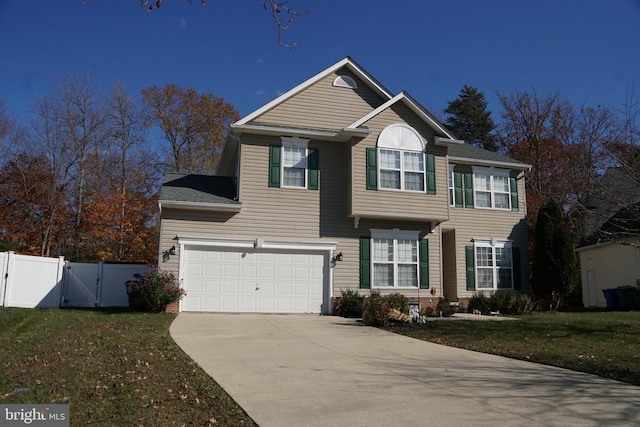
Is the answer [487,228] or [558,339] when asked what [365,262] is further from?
[558,339]

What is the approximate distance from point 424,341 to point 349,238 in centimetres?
652

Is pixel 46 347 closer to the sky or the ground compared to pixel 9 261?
closer to the ground

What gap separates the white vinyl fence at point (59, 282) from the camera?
16.4 metres

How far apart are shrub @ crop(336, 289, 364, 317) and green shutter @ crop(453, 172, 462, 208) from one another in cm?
573

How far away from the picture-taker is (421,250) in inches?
712

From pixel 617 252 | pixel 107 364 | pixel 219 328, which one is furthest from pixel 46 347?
pixel 617 252

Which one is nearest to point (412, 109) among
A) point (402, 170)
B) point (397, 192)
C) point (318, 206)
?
point (402, 170)

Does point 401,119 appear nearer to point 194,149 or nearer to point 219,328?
point 219,328

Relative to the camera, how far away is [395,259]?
1781cm

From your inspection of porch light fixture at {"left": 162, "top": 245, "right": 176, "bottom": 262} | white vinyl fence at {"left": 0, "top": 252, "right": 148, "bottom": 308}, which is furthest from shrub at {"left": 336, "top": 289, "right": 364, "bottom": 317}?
white vinyl fence at {"left": 0, "top": 252, "right": 148, "bottom": 308}

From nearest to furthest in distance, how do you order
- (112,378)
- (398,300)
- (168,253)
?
(112,378) → (168,253) → (398,300)

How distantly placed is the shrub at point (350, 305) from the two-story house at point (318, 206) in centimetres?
47

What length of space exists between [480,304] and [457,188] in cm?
442

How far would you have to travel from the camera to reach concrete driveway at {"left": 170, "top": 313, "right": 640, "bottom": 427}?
5289 mm
